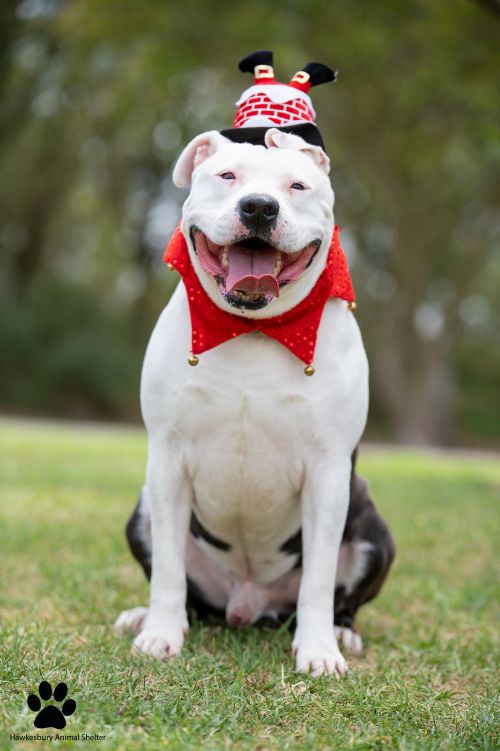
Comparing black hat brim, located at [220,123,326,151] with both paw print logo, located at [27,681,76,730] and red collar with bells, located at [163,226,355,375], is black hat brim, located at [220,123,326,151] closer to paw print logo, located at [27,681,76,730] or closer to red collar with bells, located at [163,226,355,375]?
red collar with bells, located at [163,226,355,375]

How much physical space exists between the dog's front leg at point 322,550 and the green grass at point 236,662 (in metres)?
0.12

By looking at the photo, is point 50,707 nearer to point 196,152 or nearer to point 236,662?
point 236,662

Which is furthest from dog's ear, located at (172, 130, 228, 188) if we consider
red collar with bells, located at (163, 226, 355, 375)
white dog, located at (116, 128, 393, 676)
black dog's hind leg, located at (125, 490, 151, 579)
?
black dog's hind leg, located at (125, 490, 151, 579)

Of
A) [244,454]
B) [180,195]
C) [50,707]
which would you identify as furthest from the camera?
[180,195]

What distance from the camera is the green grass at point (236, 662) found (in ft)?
7.06

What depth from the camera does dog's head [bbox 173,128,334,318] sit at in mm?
2615

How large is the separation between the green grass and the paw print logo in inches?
1.0

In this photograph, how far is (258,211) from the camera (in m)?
2.57

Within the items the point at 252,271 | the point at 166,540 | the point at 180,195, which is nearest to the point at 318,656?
the point at 166,540

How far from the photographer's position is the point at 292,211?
106 inches

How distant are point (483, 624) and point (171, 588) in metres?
1.43

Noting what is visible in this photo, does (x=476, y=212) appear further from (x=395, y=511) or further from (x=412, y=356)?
(x=395, y=511)

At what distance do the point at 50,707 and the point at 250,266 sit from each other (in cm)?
136

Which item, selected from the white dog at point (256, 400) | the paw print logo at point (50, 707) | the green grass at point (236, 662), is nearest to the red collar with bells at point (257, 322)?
the white dog at point (256, 400)
